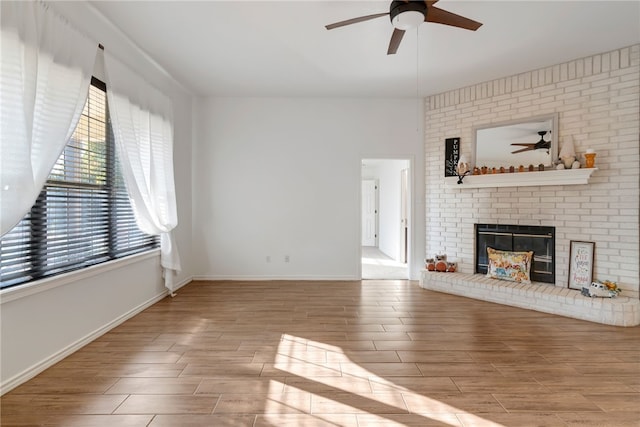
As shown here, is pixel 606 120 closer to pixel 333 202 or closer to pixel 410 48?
pixel 410 48

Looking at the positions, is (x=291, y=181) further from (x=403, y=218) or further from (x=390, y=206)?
(x=390, y=206)

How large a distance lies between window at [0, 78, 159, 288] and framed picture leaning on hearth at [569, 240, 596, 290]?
5.33 meters

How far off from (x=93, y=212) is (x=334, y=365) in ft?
8.65

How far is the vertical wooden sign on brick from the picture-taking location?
4.87 m

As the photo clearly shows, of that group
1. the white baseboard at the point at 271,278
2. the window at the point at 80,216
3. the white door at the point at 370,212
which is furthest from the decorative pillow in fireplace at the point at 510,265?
the white door at the point at 370,212

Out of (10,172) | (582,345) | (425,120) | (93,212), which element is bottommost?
(582,345)

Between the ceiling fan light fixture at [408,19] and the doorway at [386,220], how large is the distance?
10.1ft

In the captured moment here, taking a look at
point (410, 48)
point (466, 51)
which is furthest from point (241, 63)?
point (466, 51)

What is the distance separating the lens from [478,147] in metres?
4.68

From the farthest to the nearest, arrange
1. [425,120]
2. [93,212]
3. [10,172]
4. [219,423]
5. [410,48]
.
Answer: [425,120], [410,48], [93,212], [10,172], [219,423]

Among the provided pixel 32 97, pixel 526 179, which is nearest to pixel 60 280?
pixel 32 97

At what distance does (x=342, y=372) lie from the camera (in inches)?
92.0

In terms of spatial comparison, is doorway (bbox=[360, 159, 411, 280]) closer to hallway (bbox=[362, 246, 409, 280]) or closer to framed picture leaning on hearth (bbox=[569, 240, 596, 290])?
hallway (bbox=[362, 246, 409, 280])

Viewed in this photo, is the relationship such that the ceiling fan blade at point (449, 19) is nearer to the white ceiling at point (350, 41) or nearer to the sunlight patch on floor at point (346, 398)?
the white ceiling at point (350, 41)
